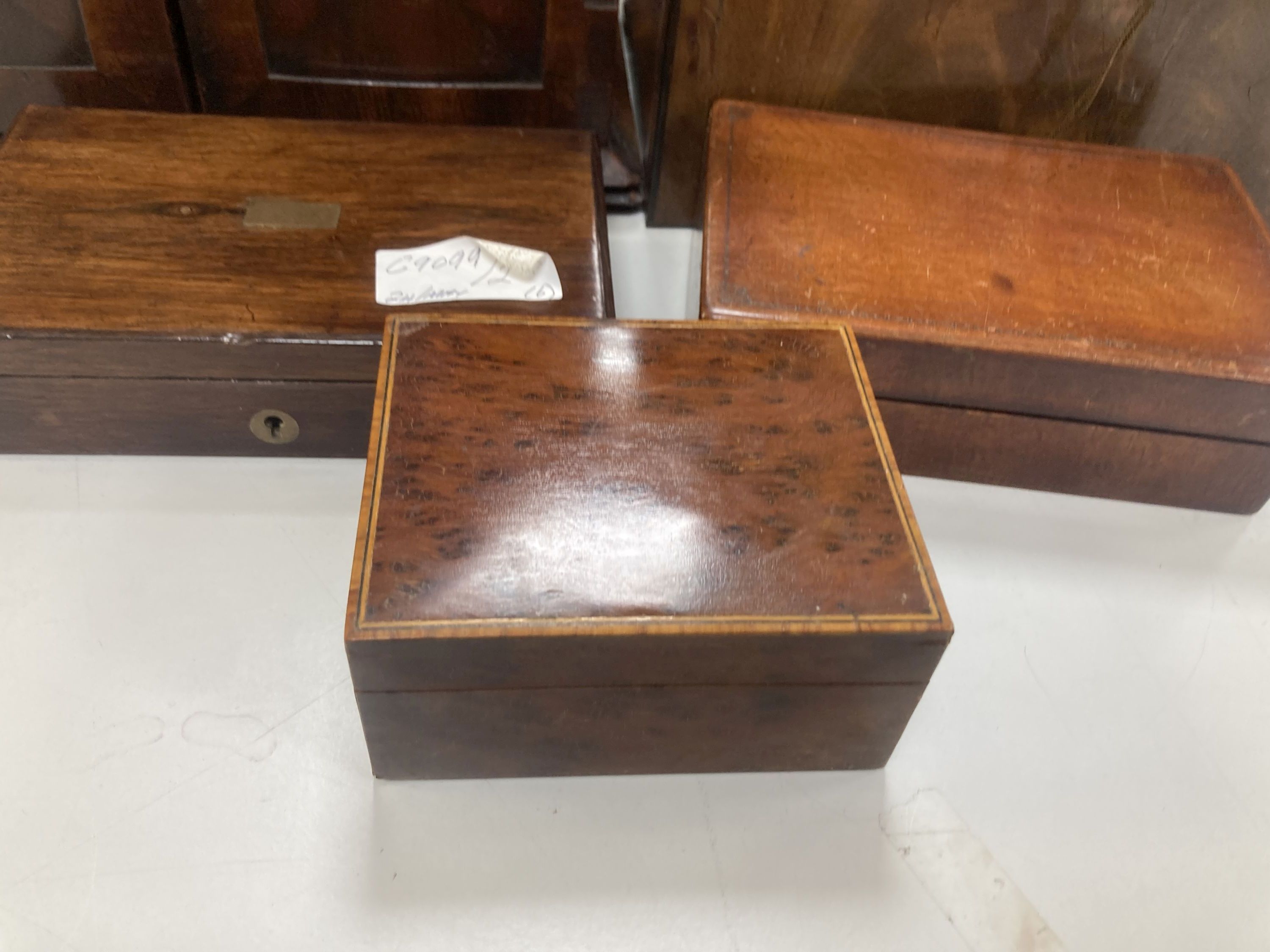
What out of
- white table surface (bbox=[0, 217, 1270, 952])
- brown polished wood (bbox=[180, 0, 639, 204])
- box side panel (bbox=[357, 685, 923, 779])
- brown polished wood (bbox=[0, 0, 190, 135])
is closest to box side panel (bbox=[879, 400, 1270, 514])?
white table surface (bbox=[0, 217, 1270, 952])

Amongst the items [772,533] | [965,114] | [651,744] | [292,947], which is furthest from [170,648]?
[965,114]

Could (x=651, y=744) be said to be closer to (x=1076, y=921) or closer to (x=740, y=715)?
(x=740, y=715)

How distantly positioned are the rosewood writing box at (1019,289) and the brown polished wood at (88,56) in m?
0.66

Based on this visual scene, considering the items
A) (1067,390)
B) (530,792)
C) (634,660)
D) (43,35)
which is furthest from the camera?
(43,35)

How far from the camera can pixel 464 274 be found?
971 mm

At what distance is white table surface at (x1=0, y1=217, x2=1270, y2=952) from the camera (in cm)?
72

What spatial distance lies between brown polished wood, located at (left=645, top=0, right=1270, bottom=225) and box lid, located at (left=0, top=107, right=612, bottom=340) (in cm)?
17

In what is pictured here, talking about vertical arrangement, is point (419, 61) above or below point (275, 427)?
above

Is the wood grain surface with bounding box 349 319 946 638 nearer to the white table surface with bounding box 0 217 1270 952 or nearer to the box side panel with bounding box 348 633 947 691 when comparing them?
the box side panel with bounding box 348 633 947 691

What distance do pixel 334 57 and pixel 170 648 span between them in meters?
0.74

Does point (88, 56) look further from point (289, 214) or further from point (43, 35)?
point (289, 214)

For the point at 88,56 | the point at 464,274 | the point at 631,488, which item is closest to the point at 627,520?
the point at 631,488

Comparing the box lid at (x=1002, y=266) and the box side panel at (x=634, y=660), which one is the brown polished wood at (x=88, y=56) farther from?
the box side panel at (x=634, y=660)

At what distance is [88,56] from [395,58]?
0.36m
